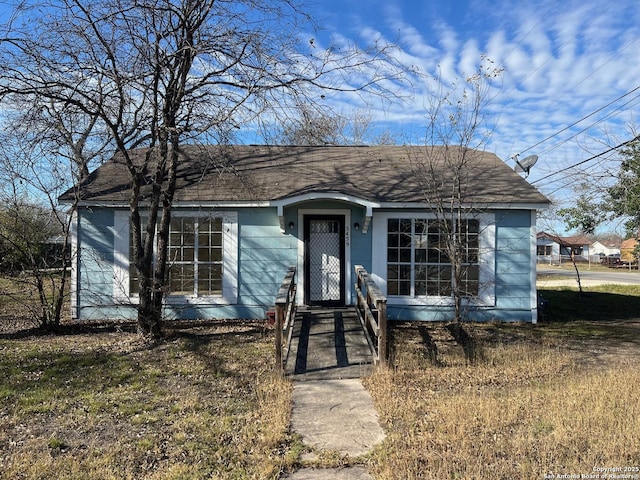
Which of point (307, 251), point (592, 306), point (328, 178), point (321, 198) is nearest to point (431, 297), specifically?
point (307, 251)

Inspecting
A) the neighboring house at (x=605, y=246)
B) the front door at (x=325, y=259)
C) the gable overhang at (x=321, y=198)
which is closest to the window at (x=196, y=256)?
the gable overhang at (x=321, y=198)

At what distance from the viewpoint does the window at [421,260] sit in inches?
383

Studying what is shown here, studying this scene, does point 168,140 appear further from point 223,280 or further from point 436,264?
point 436,264

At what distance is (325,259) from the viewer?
1003 centimetres

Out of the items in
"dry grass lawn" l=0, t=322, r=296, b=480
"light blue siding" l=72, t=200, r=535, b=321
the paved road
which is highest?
"light blue siding" l=72, t=200, r=535, b=321

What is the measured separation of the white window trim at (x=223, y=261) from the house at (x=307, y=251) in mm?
22

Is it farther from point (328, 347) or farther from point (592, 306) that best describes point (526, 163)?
point (328, 347)

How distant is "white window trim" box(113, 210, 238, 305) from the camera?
9.59 meters

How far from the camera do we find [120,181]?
1020 cm

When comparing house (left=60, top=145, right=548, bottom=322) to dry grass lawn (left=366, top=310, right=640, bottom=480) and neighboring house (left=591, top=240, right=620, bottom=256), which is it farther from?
neighboring house (left=591, top=240, right=620, bottom=256)

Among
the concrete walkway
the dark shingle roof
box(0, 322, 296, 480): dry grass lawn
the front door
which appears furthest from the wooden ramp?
the dark shingle roof

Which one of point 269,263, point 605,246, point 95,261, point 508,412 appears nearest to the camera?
point 508,412

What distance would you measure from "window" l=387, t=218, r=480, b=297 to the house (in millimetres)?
22

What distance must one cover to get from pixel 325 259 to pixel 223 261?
7.47ft
